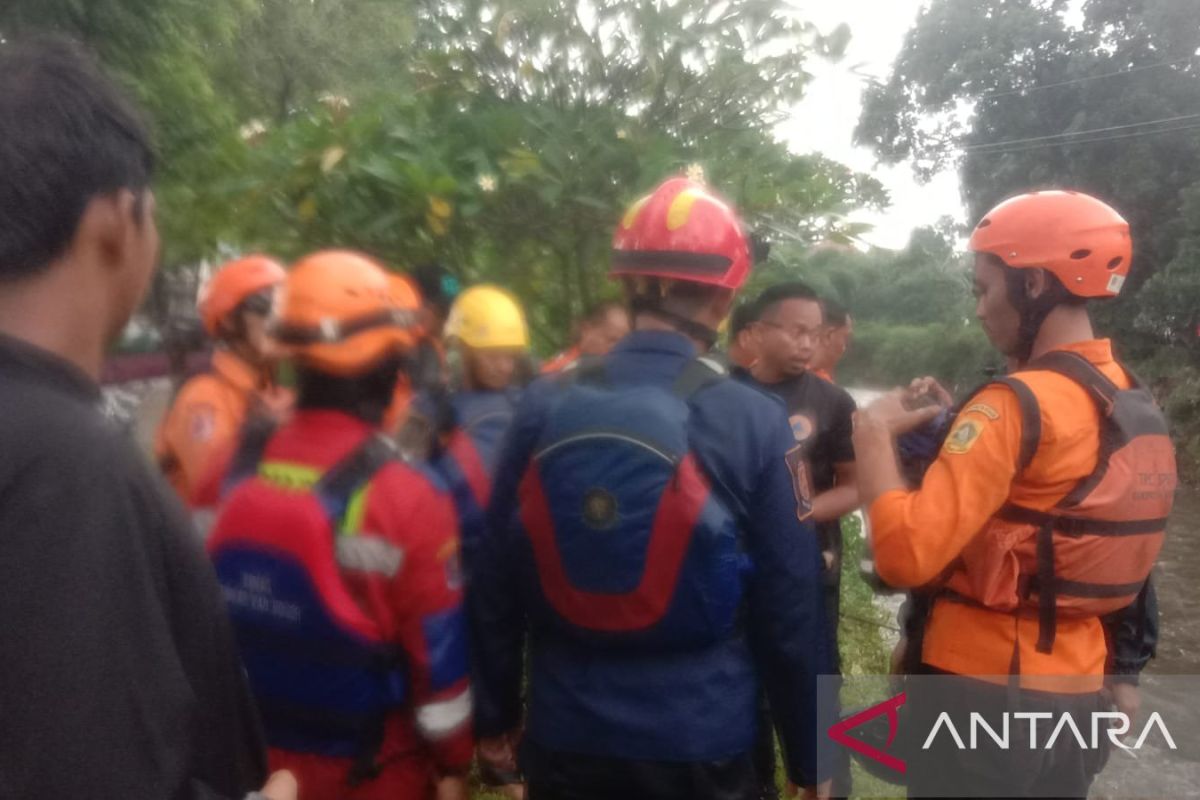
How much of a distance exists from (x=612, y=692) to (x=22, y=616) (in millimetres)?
1346

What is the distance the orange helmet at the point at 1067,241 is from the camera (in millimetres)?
2436

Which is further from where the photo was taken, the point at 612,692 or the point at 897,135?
the point at 897,135

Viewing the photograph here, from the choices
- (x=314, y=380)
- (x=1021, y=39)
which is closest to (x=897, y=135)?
(x=1021, y=39)

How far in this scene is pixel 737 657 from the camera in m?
2.21

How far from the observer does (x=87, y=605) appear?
3.42 feet

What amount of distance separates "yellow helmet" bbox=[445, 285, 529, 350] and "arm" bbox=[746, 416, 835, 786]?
168 cm

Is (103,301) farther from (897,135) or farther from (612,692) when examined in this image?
(897,135)

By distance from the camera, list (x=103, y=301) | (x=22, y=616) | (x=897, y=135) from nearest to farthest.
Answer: (x=22, y=616) → (x=103, y=301) → (x=897, y=135)

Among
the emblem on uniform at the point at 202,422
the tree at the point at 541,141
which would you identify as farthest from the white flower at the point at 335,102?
the emblem on uniform at the point at 202,422

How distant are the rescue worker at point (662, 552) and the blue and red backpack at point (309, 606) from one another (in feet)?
1.16

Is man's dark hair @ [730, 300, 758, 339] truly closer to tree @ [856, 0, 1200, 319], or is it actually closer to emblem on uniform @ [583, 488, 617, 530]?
emblem on uniform @ [583, 488, 617, 530]

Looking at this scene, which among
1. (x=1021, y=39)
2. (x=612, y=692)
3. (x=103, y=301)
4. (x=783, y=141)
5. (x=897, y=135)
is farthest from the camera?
(x=897, y=135)

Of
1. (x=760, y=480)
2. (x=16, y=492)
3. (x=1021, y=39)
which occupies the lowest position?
(x=760, y=480)

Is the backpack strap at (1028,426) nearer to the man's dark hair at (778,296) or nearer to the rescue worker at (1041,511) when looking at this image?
the rescue worker at (1041,511)
